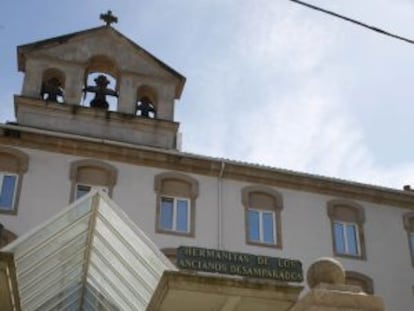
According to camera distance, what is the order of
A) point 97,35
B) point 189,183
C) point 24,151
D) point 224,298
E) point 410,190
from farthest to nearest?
1. point 410,190
2. point 97,35
3. point 189,183
4. point 24,151
5. point 224,298

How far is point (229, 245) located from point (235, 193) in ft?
6.55

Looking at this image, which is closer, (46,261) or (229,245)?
(46,261)

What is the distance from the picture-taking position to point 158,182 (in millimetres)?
22844

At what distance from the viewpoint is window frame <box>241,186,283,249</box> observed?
75.7ft

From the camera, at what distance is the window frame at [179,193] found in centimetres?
2231

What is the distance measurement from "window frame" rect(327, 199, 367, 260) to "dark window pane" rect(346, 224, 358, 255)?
0.07 meters

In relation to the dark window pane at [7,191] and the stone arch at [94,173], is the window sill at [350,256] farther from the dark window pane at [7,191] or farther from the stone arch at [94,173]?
the dark window pane at [7,191]

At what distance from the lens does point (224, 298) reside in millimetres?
10383

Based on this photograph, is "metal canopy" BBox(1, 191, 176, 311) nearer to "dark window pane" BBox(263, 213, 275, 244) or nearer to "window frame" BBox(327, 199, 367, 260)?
"dark window pane" BBox(263, 213, 275, 244)

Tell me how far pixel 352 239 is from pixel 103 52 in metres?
11.0

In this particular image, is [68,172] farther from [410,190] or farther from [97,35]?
[410,190]

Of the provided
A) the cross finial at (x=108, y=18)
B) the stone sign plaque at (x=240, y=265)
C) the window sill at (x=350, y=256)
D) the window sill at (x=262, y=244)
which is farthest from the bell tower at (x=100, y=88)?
the stone sign plaque at (x=240, y=265)

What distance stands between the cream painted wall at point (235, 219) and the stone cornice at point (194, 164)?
0.24 m

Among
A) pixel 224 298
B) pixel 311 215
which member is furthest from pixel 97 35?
pixel 224 298
